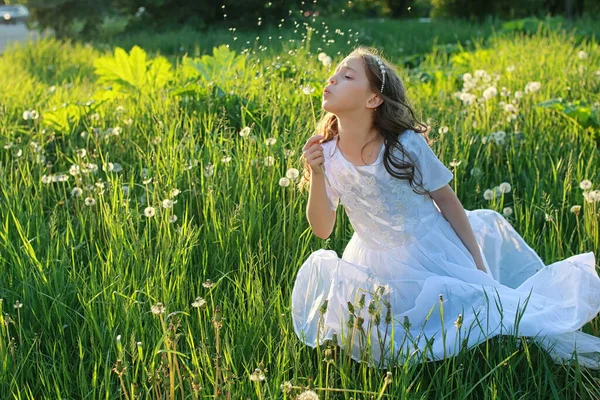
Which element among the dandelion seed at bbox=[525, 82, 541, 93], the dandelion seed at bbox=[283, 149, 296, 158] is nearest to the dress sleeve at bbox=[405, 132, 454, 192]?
the dandelion seed at bbox=[283, 149, 296, 158]

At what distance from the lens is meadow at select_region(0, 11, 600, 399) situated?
201 centimetres

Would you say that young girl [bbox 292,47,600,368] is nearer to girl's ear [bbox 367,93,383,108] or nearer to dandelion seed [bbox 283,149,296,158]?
girl's ear [bbox 367,93,383,108]

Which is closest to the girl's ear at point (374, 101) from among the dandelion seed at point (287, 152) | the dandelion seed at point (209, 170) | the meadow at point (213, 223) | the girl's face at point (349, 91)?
the girl's face at point (349, 91)

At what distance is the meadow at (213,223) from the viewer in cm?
201

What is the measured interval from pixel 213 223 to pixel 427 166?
84 cm

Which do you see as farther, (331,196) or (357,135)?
(331,196)

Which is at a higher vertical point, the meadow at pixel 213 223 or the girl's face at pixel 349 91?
the girl's face at pixel 349 91

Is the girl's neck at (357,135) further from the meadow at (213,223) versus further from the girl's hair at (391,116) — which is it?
the meadow at (213,223)

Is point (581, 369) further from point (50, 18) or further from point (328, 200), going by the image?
point (50, 18)

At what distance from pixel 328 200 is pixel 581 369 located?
2.90 feet

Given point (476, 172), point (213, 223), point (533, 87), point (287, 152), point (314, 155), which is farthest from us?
point (533, 87)

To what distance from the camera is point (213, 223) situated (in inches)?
110

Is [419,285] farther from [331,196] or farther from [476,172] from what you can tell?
[476,172]

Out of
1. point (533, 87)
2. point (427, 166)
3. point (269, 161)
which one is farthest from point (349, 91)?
point (533, 87)
